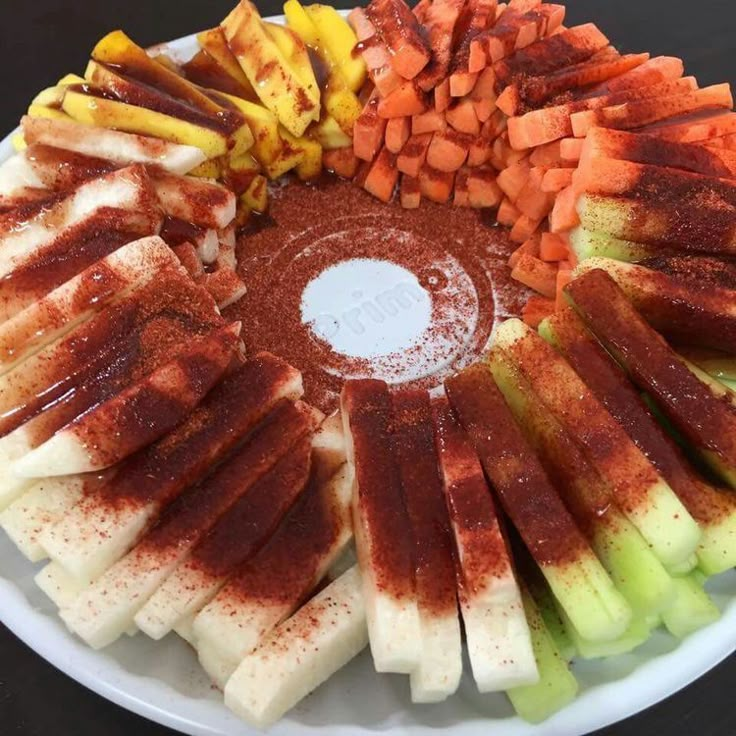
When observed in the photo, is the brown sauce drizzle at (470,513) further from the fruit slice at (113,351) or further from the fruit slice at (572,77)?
the fruit slice at (572,77)

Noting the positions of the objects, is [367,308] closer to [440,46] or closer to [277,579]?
[440,46]

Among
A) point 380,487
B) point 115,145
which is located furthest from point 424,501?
point 115,145

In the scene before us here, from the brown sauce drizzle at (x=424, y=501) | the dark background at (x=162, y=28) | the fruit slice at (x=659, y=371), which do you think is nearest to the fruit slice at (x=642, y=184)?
the fruit slice at (x=659, y=371)

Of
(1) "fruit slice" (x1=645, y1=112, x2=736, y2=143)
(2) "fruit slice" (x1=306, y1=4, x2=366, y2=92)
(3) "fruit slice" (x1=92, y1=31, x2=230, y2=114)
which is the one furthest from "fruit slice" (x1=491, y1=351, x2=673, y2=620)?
(3) "fruit slice" (x1=92, y1=31, x2=230, y2=114)

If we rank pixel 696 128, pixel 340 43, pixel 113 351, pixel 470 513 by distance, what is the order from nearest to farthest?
pixel 470 513, pixel 113 351, pixel 696 128, pixel 340 43

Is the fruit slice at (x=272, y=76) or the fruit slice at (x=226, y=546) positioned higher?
the fruit slice at (x=272, y=76)

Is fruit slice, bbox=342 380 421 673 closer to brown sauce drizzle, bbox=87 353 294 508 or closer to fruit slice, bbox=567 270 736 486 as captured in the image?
brown sauce drizzle, bbox=87 353 294 508

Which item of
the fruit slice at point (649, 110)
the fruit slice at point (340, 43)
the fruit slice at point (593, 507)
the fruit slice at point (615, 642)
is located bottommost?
the fruit slice at point (615, 642)
